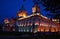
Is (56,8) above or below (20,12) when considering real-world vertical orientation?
below

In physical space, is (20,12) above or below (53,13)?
above

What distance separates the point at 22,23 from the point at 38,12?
6721 mm

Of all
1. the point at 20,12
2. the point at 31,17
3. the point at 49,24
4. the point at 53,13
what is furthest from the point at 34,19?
the point at 53,13

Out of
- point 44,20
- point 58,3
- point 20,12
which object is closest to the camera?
point 58,3

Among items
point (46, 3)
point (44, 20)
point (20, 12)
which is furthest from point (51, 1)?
point (20, 12)

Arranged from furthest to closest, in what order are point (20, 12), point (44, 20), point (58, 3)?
point (20, 12)
point (44, 20)
point (58, 3)

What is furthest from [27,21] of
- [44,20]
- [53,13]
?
[53,13]

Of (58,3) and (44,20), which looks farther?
(44,20)

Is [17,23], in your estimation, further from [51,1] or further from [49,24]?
[51,1]

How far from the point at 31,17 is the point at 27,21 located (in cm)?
245

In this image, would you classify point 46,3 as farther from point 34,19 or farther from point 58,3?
point 34,19

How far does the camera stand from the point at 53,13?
1130 centimetres

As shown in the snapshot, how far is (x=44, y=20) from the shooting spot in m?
62.4

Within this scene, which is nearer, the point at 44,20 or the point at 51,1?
the point at 51,1
